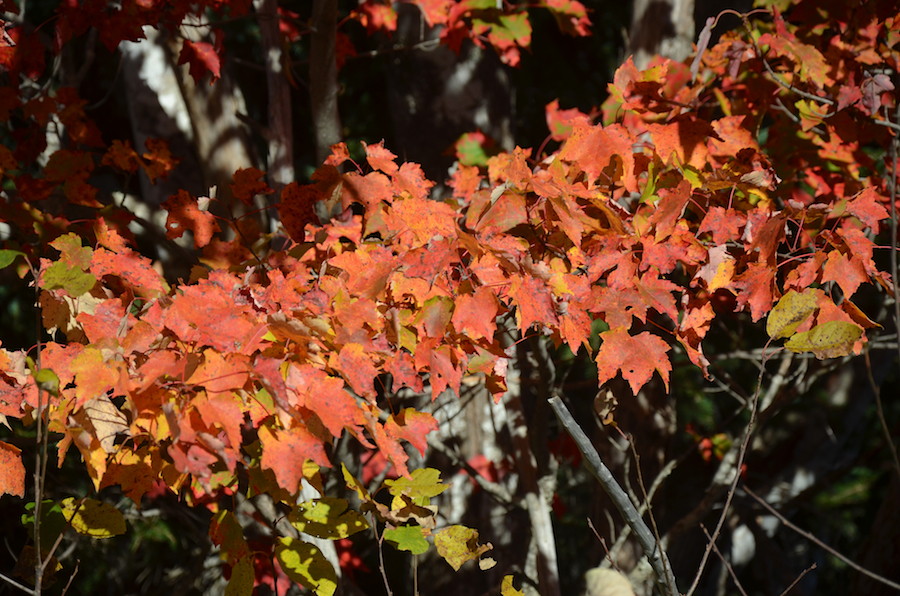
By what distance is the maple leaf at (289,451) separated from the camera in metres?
0.89

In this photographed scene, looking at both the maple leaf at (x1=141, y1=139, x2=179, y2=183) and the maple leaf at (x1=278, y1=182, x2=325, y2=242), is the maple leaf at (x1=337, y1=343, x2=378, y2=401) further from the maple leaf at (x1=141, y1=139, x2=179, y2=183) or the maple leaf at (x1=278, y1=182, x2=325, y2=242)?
the maple leaf at (x1=141, y1=139, x2=179, y2=183)

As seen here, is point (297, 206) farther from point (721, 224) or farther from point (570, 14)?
point (570, 14)

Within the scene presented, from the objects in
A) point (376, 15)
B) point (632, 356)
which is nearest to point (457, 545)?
point (632, 356)

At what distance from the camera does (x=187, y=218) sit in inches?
55.1

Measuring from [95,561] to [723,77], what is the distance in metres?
3.79

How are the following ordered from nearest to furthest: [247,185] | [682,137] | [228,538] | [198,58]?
[228,538] < [682,137] < [247,185] < [198,58]

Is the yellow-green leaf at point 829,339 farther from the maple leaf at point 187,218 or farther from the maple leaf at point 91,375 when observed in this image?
the maple leaf at point 187,218

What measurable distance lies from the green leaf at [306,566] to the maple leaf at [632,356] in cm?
62

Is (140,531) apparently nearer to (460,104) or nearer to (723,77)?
(460,104)

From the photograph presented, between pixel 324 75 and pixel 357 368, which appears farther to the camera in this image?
pixel 324 75

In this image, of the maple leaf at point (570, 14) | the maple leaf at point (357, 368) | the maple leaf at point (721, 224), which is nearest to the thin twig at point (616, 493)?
the maple leaf at point (357, 368)

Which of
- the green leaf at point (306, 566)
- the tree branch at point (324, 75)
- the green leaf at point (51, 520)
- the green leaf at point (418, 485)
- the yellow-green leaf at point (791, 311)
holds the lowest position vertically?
the green leaf at point (306, 566)

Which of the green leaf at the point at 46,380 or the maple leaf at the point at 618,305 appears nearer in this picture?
the green leaf at the point at 46,380

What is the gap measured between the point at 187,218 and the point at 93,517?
0.64m
